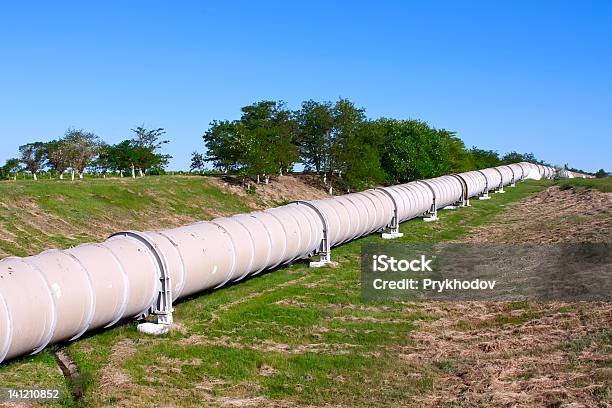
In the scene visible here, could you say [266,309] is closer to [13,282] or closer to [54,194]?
[13,282]

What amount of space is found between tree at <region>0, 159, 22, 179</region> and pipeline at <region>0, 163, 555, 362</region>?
132 feet

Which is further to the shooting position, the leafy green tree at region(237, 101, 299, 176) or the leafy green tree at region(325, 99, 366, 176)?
the leafy green tree at region(325, 99, 366, 176)

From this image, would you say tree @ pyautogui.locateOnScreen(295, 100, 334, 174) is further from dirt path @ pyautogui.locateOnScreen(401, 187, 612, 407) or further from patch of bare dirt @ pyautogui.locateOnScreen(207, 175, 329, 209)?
dirt path @ pyautogui.locateOnScreen(401, 187, 612, 407)

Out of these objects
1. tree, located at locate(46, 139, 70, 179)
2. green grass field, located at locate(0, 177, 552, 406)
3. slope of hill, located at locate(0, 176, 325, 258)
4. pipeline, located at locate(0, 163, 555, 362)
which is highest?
tree, located at locate(46, 139, 70, 179)

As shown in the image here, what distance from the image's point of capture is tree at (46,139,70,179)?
61125mm

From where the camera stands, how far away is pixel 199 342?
16.4 metres

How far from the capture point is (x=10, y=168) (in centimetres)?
6100

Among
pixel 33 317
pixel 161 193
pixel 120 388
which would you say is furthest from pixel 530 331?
pixel 161 193

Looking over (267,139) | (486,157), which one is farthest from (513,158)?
(267,139)

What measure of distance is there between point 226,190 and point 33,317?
134ft

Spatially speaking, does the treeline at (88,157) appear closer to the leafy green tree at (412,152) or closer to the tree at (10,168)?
the tree at (10,168)

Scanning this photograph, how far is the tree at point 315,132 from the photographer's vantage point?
215ft

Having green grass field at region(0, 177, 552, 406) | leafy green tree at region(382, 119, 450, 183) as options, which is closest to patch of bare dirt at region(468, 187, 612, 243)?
green grass field at region(0, 177, 552, 406)

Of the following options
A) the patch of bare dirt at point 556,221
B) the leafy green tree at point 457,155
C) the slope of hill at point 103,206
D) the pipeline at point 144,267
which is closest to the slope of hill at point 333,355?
the pipeline at point 144,267
